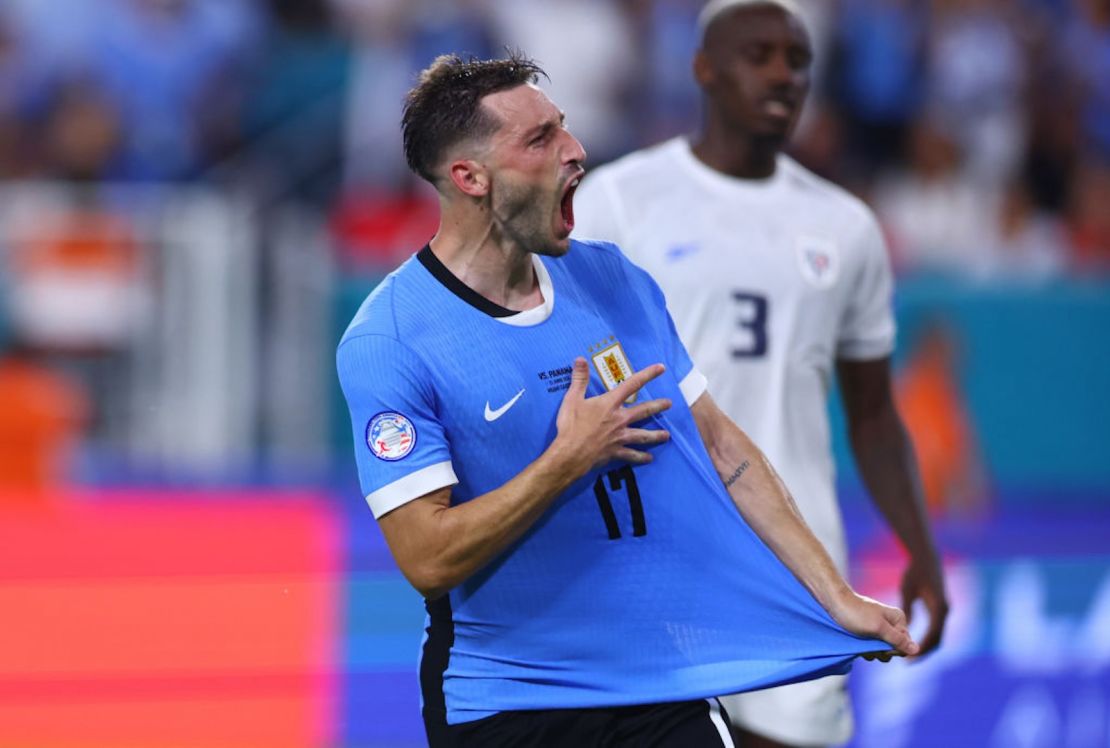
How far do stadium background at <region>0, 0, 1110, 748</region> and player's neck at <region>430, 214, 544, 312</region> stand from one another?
5.19 meters

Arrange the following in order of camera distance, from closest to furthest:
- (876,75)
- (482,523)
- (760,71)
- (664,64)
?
(482,523)
(760,71)
(664,64)
(876,75)

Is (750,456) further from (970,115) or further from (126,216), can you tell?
(970,115)

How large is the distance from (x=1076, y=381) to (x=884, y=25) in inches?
114

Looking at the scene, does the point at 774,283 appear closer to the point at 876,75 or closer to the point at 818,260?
the point at 818,260

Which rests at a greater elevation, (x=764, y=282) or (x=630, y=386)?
(x=630, y=386)

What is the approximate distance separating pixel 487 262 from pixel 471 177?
0.59ft

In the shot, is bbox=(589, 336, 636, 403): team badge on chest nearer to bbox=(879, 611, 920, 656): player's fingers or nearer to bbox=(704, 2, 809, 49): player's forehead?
bbox=(879, 611, 920, 656): player's fingers

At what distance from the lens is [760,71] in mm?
5090

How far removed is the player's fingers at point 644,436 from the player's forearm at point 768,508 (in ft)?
0.86

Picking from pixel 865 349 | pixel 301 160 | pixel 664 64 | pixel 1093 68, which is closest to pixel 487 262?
pixel 865 349

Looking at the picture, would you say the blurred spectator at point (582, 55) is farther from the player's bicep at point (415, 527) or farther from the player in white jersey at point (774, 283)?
the player's bicep at point (415, 527)

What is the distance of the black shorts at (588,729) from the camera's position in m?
3.67

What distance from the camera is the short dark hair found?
3713 mm

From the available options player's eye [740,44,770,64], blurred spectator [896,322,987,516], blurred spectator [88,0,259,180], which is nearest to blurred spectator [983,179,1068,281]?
blurred spectator [896,322,987,516]
